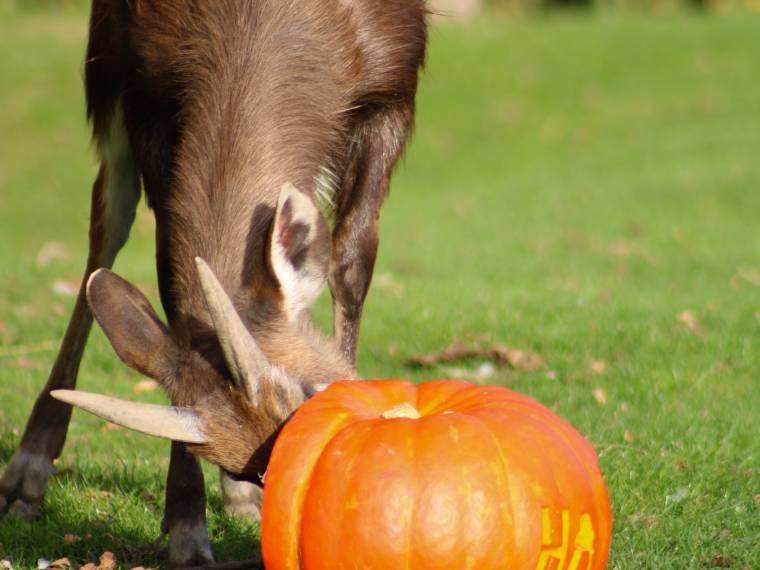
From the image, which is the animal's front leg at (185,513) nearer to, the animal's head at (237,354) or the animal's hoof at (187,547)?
the animal's hoof at (187,547)

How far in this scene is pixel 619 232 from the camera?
1285 centimetres

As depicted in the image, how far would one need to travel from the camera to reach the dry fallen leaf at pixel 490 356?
23.1 feet

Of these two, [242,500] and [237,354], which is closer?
[237,354]

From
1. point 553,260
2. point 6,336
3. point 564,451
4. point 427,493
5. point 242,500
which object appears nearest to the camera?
point 427,493

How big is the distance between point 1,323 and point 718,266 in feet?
19.6

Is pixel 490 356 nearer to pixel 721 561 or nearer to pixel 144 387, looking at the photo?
pixel 144 387

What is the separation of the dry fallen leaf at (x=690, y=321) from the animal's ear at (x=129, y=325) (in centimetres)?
445

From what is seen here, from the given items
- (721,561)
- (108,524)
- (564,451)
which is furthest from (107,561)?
(721,561)

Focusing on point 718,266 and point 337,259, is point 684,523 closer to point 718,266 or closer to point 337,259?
point 337,259

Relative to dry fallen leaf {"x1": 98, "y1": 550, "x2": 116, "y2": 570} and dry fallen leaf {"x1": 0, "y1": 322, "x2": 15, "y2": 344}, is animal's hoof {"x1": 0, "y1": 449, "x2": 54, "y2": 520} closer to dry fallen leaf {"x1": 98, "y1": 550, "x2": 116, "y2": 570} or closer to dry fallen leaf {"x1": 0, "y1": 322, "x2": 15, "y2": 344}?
dry fallen leaf {"x1": 98, "y1": 550, "x2": 116, "y2": 570}

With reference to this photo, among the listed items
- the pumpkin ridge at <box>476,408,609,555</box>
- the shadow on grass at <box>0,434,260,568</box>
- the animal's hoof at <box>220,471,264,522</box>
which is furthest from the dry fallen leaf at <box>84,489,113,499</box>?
the pumpkin ridge at <box>476,408,609,555</box>

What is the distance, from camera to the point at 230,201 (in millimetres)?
4238

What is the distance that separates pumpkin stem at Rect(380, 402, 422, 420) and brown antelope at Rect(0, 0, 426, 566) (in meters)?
0.28

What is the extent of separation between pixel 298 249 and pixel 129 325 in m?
0.61
